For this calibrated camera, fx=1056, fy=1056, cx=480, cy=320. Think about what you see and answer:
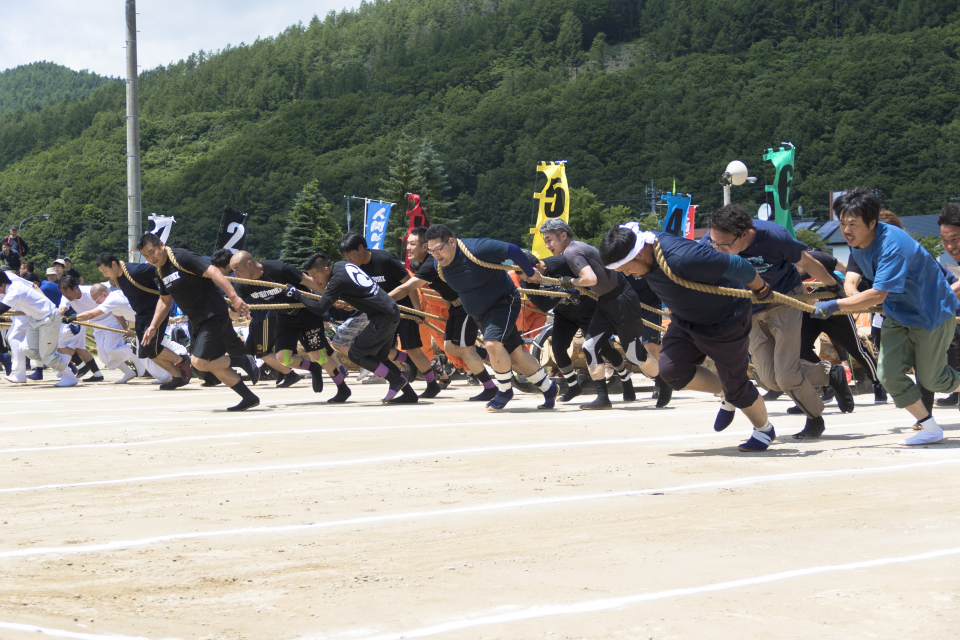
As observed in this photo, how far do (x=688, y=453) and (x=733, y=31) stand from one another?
16080 cm

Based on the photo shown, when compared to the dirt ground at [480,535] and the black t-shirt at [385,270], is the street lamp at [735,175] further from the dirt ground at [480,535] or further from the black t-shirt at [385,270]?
the dirt ground at [480,535]

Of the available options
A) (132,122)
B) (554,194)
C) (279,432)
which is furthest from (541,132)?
(279,432)

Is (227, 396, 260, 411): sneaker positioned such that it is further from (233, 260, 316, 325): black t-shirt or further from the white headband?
the white headband

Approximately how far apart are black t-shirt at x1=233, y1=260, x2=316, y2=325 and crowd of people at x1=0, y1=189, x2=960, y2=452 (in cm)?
2

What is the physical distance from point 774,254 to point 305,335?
679cm

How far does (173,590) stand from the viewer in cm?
386

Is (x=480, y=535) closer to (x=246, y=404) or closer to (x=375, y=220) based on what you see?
(x=246, y=404)

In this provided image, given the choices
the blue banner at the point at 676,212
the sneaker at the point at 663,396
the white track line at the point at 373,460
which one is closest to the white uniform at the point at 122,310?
the sneaker at the point at 663,396

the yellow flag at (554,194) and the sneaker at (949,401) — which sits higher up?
the yellow flag at (554,194)

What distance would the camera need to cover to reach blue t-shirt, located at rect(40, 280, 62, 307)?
746 inches

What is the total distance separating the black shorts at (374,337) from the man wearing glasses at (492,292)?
4.28ft

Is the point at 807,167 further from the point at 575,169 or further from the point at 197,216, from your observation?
the point at 197,216

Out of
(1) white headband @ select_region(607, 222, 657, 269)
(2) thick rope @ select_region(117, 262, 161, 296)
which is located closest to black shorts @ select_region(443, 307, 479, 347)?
(2) thick rope @ select_region(117, 262, 161, 296)

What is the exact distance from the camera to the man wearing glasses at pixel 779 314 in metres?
7.72
